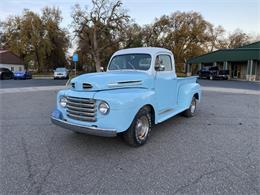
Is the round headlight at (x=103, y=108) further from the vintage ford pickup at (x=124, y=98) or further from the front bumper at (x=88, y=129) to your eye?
the front bumper at (x=88, y=129)

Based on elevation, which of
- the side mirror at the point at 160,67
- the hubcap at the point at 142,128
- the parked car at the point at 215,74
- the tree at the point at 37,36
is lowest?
the hubcap at the point at 142,128

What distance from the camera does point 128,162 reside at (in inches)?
133

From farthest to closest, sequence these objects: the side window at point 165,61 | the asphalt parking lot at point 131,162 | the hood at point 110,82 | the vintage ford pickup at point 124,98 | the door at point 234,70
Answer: the door at point 234,70
the side window at point 165,61
the hood at point 110,82
the vintage ford pickup at point 124,98
the asphalt parking lot at point 131,162

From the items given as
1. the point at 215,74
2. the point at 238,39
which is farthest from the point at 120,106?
the point at 238,39

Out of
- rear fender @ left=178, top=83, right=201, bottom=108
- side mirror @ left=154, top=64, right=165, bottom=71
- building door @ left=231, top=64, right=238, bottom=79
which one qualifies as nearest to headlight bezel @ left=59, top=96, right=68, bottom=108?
side mirror @ left=154, top=64, right=165, bottom=71

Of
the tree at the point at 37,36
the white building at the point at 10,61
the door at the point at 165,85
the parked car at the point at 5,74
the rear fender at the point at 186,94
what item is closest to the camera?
the door at the point at 165,85

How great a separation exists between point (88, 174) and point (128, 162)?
0.73 metres

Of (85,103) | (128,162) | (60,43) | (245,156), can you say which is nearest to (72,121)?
(85,103)

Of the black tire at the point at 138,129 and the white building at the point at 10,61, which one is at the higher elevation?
the white building at the point at 10,61

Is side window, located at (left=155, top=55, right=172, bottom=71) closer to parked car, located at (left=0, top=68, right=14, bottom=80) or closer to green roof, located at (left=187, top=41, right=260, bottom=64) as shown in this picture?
parked car, located at (left=0, top=68, right=14, bottom=80)

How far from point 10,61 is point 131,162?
1968 inches

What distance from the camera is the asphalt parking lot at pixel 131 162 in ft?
8.79

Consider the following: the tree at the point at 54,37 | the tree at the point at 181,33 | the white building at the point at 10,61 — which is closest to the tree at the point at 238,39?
the tree at the point at 181,33

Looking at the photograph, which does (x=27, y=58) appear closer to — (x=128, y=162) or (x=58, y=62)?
(x=58, y=62)
